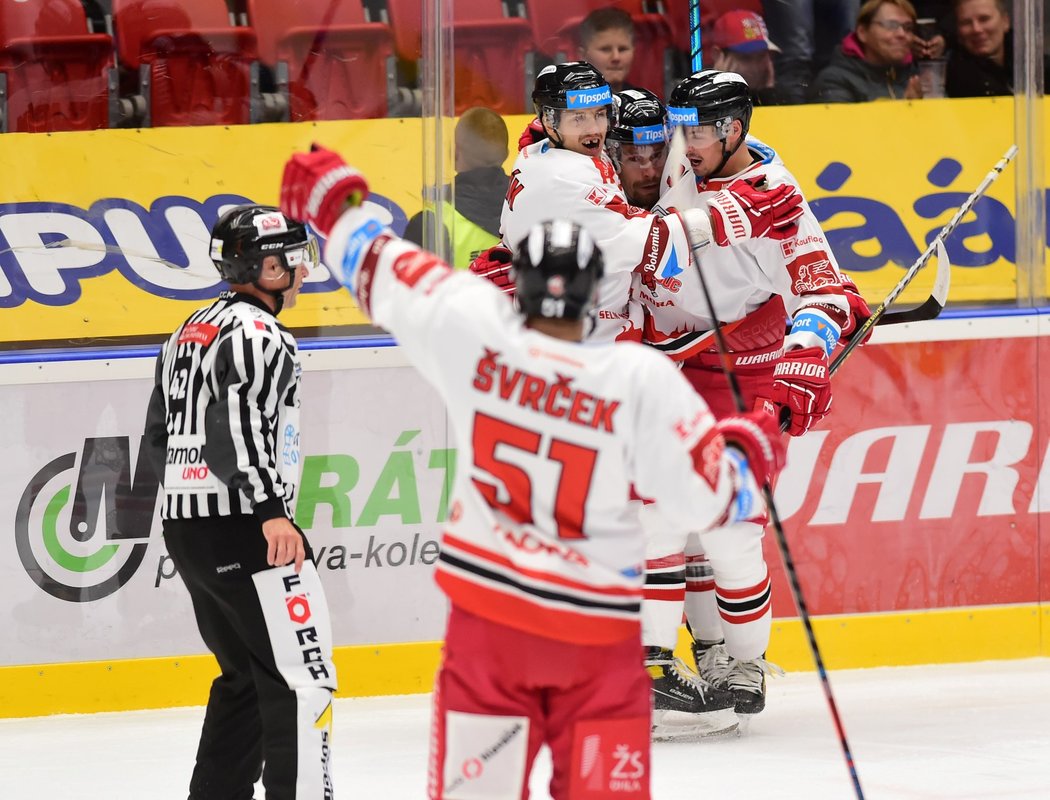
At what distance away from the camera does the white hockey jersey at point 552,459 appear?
6.80 feet

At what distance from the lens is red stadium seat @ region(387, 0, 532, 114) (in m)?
4.50

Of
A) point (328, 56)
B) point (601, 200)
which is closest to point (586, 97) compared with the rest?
point (601, 200)

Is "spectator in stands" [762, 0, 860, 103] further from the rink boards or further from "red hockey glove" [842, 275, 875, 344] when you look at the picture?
"red hockey glove" [842, 275, 875, 344]

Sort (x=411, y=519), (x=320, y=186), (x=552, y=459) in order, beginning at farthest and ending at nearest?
1. (x=411, y=519)
2. (x=320, y=186)
3. (x=552, y=459)

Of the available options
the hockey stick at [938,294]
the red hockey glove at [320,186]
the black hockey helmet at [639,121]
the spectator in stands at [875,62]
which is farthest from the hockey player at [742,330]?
the red hockey glove at [320,186]

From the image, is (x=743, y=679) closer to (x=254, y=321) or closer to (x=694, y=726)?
(x=694, y=726)

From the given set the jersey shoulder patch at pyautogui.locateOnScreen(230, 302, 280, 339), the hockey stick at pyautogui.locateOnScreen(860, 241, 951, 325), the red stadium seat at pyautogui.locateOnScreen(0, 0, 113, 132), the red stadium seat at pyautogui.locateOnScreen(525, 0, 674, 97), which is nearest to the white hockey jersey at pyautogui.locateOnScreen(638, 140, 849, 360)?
the hockey stick at pyautogui.locateOnScreen(860, 241, 951, 325)

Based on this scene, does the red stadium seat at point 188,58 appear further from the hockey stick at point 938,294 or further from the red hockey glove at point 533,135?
the hockey stick at point 938,294

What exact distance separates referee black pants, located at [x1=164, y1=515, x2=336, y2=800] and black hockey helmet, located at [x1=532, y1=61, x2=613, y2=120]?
→ 4.52ft

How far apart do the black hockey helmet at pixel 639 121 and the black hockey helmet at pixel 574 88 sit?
21 cm

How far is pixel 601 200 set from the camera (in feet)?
11.8

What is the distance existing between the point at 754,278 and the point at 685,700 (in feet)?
3.63

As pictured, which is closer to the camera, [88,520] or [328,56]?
[88,520]

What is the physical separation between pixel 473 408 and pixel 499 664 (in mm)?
368
